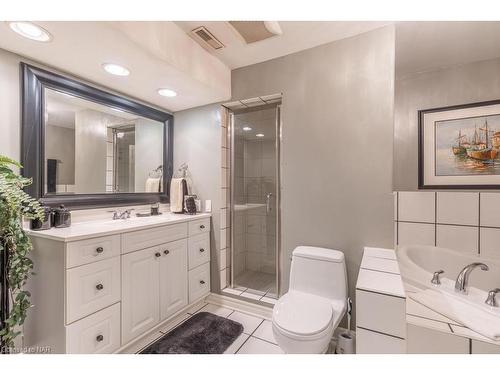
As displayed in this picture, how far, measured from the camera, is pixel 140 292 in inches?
55.2

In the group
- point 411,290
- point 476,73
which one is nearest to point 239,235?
point 411,290

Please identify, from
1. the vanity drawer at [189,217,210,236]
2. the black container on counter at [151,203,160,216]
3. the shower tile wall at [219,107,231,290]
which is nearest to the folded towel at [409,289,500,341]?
the shower tile wall at [219,107,231,290]

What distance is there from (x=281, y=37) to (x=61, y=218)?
1903 millimetres

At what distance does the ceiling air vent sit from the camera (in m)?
1.45

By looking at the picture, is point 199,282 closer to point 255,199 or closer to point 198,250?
point 198,250

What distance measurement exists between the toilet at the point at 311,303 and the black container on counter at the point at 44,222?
Result: 143 cm

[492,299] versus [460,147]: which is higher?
[460,147]

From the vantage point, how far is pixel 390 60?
1400 millimetres

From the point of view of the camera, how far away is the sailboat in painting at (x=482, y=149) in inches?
65.3

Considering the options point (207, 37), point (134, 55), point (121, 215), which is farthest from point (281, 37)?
point (121, 215)

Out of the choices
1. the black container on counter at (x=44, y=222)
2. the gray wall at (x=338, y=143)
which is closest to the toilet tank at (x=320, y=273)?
the gray wall at (x=338, y=143)

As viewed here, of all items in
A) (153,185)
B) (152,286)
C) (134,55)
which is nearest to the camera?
(134,55)

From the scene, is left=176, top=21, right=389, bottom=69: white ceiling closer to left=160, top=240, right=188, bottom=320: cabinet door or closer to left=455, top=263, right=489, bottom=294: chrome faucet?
left=160, top=240, right=188, bottom=320: cabinet door

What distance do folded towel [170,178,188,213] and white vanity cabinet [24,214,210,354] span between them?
0.40 m
